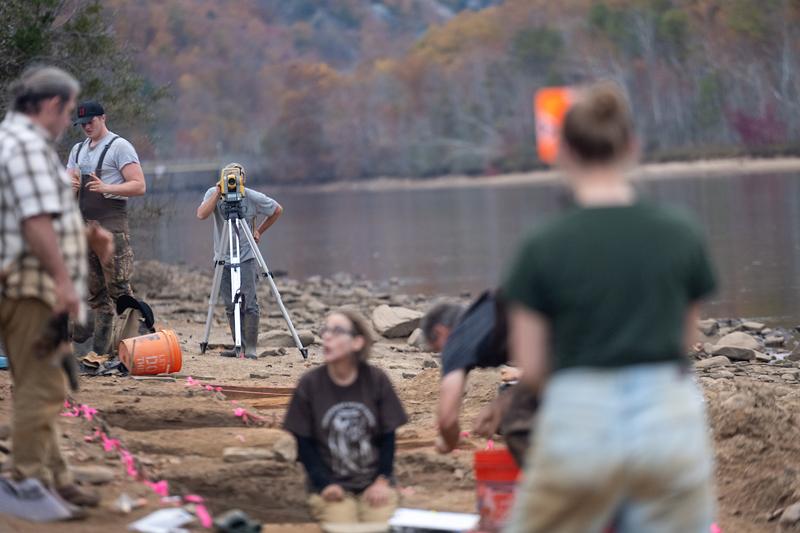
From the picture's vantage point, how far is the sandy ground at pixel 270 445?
601 cm

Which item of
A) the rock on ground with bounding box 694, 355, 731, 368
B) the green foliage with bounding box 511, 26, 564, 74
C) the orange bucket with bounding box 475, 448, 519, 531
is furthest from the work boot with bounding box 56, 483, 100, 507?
the green foliage with bounding box 511, 26, 564, 74

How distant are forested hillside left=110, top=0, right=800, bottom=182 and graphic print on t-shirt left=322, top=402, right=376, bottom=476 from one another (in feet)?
181

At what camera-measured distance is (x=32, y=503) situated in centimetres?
504

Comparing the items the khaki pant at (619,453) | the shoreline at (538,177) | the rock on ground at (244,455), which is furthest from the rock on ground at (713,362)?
the shoreline at (538,177)

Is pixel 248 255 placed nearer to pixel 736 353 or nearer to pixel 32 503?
pixel 736 353

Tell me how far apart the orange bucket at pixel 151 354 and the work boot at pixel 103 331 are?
51cm

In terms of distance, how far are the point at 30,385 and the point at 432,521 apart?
1.59m

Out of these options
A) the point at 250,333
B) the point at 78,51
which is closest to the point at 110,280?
the point at 250,333

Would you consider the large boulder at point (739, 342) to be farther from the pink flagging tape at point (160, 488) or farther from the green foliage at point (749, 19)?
the green foliage at point (749, 19)

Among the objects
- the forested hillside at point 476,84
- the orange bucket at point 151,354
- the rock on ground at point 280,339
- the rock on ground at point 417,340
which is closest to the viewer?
the orange bucket at point 151,354

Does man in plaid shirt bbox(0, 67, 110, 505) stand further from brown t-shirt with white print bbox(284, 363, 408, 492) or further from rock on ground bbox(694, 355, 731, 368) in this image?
rock on ground bbox(694, 355, 731, 368)

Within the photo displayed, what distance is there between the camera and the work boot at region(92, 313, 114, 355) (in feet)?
30.0

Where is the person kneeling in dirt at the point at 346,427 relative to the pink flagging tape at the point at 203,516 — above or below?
above

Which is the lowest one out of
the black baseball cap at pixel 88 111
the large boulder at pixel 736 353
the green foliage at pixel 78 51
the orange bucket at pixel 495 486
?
the large boulder at pixel 736 353
